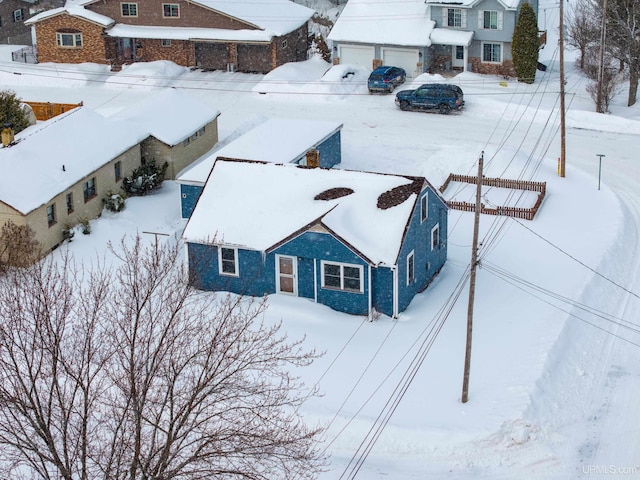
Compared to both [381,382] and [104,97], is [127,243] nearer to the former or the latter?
[381,382]

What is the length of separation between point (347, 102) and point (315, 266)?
23596 millimetres

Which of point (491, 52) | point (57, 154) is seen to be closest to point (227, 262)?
point (57, 154)

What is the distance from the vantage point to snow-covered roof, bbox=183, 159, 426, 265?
3316 cm

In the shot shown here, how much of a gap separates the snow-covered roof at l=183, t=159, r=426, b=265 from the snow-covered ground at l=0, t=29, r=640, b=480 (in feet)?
7.83

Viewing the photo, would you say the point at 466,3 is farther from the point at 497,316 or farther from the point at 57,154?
the point at 497,316

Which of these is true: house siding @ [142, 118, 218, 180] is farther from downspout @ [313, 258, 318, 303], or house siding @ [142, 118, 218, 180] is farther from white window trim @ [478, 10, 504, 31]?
white window trim @ [478, 10, 504, 31]

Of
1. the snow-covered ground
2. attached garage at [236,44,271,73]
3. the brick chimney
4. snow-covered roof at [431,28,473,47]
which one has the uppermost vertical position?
snow-covered roof at [431,28,473,47]

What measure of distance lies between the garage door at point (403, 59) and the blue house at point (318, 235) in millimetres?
23549

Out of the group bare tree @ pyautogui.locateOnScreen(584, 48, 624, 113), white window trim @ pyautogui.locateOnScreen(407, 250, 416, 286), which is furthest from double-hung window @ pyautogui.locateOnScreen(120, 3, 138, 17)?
white window trim @ pyautogui.locateOnScreen(407, 250, 416, 286)

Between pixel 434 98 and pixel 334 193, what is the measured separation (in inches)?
785

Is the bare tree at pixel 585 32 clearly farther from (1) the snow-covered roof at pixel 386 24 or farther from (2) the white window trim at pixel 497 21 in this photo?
(1) the snow-covered roof at pixel 386 24

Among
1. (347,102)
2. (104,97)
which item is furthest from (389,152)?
(104,97)

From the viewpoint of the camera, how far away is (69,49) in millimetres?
61875

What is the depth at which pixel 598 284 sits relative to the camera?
3550 cm
